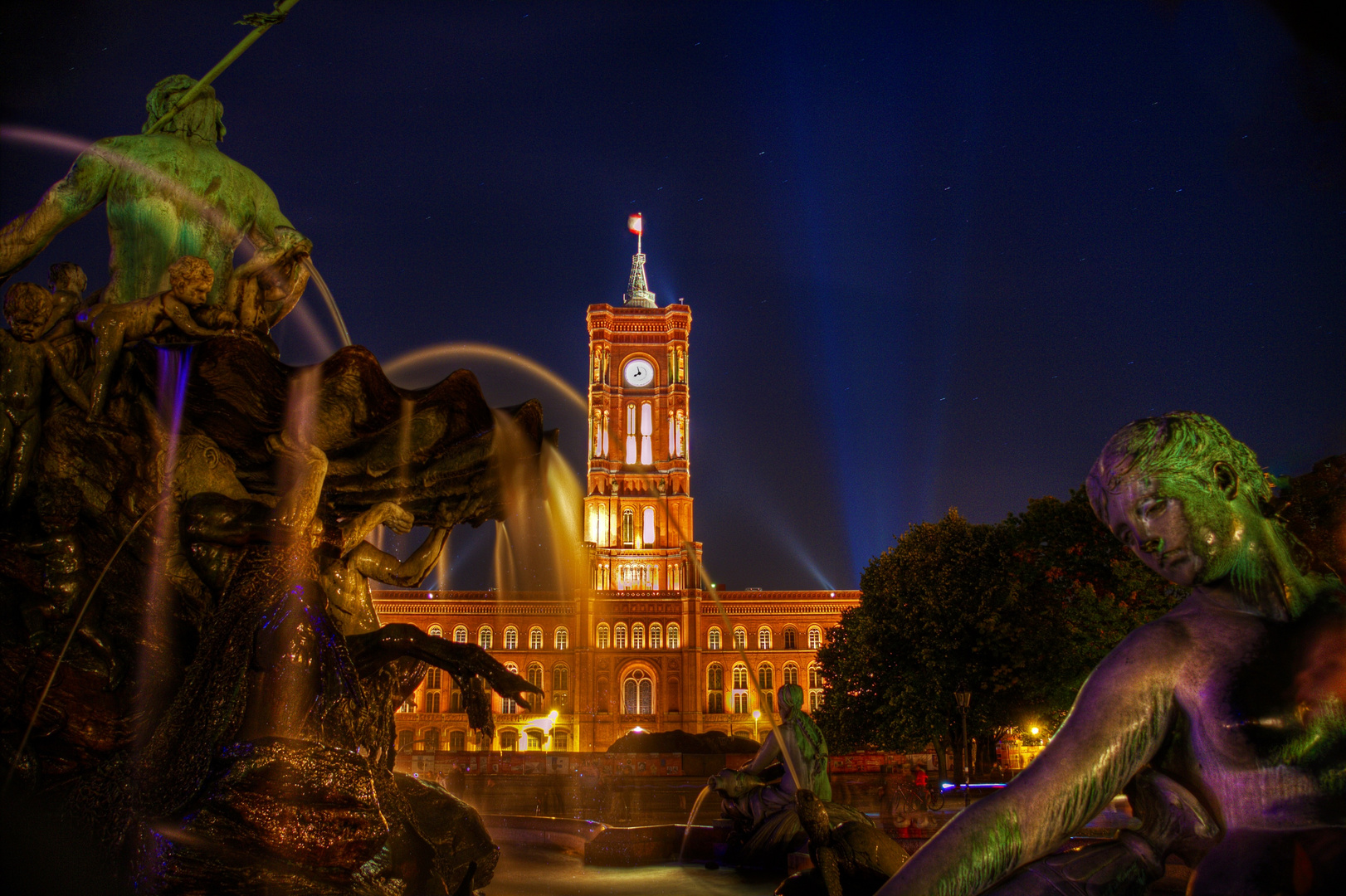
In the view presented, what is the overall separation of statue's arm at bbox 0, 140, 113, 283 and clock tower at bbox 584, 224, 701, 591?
204ft

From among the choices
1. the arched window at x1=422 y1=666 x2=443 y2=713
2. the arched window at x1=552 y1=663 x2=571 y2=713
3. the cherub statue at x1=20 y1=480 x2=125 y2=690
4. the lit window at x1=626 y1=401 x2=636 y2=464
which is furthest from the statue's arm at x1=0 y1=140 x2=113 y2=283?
the lit window at x1=626 y1=401 x2=636 y2=464

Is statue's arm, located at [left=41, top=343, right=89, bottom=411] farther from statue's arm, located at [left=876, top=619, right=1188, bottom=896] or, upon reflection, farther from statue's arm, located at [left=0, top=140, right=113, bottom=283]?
statue's arm, located at [left=876, top=619, right=1188, bottom=896]

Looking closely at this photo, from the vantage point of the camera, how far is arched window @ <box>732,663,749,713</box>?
210ft

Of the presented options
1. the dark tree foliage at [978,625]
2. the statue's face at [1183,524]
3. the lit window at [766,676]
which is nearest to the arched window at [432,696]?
the lit window at [766,676]

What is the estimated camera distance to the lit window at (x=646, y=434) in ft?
245

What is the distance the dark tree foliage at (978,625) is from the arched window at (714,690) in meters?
38.0

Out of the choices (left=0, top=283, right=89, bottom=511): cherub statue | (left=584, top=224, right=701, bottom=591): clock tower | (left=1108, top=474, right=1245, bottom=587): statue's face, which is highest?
(left=584, top=224, right=701, bottom=591): clock tower

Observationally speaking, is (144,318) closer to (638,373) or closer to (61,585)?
(61,585)

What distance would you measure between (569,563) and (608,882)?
5730 centimetres

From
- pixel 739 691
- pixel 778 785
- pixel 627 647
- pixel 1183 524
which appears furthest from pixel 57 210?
pixel 739 691

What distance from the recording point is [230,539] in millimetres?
4824

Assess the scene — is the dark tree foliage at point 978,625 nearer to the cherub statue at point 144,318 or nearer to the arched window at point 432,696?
the cherub statue at point 144,318

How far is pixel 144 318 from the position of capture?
16.2 feet

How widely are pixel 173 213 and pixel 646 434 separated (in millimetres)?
69689
